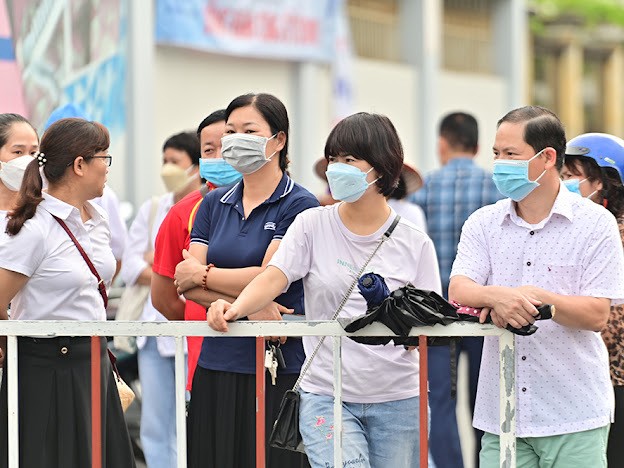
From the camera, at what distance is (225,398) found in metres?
4.63

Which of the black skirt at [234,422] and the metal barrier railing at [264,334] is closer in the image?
the metal barrier railing at [264,334]

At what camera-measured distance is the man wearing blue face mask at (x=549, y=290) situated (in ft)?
13.6

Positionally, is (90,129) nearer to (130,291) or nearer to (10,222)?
(10,222)

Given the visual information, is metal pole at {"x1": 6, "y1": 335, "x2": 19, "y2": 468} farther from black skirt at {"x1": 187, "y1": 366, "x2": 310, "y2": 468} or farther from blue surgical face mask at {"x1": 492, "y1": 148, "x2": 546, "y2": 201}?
blue surgical face mask at {"x1": 492, "y1": 148, "x2": 546, "y2": 201}

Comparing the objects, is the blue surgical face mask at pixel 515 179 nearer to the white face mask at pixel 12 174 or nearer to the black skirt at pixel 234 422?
the black skirt at pixel 234 422

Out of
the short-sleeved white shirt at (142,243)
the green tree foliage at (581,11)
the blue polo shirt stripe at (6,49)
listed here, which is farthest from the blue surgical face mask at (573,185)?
the green tree foliage at (581,11)

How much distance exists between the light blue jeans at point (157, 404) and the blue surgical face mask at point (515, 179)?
105 inches

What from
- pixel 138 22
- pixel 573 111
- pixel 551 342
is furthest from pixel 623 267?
pixel 573 111

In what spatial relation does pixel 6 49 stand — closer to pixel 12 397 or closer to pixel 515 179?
pixel 12 397

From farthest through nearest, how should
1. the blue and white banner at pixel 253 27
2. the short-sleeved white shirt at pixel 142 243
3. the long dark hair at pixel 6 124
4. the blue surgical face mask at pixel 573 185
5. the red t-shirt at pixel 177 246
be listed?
the blue and white banner at pixel 253 27 → the short-sleeved white shirt at pixel 142 243 → the long dark hair at pixel 6 124 → the red t-shirt at pixel 177 246 → the blue surgical face mask at pixel 573 185

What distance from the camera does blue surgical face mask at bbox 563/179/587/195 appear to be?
4.93m

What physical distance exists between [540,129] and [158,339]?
2.81 meters

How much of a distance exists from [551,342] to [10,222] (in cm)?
189

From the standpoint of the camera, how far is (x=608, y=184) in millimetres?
4973
